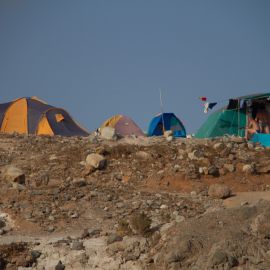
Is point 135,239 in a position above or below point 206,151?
below

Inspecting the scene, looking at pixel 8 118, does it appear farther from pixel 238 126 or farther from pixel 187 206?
pixel 187 206

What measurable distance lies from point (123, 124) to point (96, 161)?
10.8 m

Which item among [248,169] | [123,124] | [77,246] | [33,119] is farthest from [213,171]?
[123,124]

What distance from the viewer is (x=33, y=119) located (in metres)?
21.9

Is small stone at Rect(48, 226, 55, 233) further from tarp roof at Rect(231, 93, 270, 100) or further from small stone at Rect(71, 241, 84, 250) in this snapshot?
tarp roof at Rect(231, 93, 270, 100)

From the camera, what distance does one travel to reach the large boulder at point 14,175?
12359mm

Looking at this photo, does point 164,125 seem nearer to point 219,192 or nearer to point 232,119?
point 232,119

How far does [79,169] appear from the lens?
13.5m

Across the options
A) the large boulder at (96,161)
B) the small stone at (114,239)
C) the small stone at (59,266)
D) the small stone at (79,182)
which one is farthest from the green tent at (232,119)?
the small stone at (59,266)

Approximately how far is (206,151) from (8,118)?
9.90m

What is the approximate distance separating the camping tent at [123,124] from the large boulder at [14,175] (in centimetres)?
1126

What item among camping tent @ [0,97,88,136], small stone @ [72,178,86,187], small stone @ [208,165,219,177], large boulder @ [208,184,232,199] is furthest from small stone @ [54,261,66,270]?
camping tent @ [0,97,88,136]

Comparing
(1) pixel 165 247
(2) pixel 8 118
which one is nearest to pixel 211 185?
(1) pixel 165 247

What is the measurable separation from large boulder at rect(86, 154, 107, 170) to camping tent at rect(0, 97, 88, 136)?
26.6 ft
